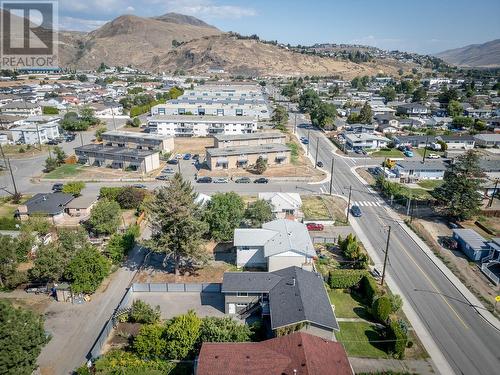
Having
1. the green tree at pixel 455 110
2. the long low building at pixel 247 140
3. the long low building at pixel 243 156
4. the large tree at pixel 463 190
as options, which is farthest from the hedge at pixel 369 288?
the green tree at pixel 455 110

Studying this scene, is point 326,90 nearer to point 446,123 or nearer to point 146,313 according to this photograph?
point 446,123

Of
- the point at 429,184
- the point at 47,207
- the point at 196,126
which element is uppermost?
the point at 196,126

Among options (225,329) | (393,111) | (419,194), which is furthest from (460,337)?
(393,111)

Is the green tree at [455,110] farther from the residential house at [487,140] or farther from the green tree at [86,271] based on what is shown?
the green tree at [86,271]

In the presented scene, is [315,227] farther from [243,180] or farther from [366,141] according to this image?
[366,141]

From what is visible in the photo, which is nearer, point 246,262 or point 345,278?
point 345,278

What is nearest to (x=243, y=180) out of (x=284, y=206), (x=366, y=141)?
(x=284, y=206)

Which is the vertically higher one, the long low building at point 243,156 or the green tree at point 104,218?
the long low building at point 243,156
